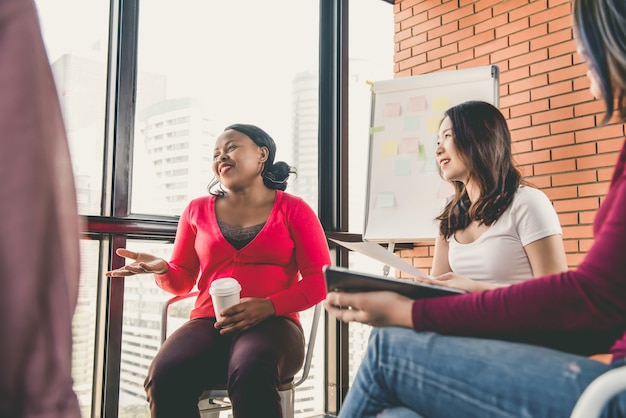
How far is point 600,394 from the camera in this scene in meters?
0.65

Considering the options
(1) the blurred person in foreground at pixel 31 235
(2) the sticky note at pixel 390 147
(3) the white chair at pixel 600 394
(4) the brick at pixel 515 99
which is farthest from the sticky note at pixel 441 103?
(1) the blurred person in foreground at pixel 31 235

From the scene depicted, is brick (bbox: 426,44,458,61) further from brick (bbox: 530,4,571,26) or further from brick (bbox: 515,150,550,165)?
brick (bbox: 515,150,550,165)

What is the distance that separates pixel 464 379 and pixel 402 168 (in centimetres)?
211

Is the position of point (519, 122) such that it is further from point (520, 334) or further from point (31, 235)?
point (31, 235)

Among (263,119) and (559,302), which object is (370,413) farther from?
(263,119)

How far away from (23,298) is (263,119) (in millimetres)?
2651

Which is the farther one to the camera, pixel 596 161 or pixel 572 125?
pixel 572 125

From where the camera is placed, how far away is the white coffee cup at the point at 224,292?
5.11ft

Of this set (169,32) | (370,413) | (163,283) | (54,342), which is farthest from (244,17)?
(54,342)

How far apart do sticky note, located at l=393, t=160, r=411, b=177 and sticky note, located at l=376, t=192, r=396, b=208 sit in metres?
0.12

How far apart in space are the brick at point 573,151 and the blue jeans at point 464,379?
2169 millimetres

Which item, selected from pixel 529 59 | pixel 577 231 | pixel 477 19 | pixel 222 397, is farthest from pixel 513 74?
pixel 222 397

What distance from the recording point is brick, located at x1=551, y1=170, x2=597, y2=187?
2.63m

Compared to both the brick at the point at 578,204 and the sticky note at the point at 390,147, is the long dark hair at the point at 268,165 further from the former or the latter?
the brick at the point at 578,204
